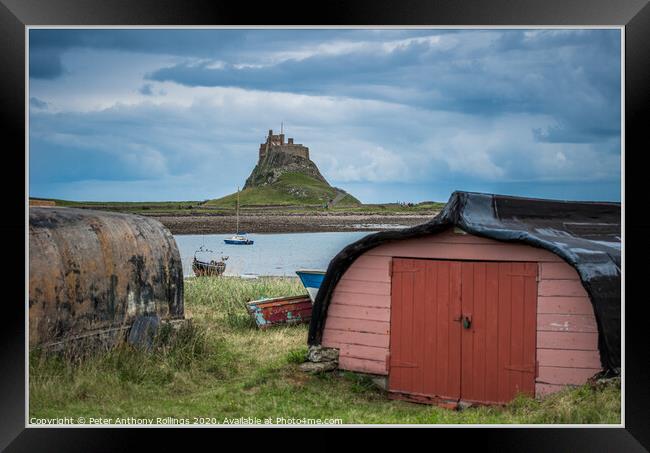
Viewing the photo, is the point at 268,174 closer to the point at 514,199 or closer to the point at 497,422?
the point at 514,199

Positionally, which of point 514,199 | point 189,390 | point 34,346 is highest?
point 514,199

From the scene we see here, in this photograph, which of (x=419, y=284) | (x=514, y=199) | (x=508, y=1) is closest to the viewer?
(x=508, y=1)

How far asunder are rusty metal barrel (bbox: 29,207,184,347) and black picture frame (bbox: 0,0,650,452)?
1.75 m

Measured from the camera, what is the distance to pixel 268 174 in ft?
69.3

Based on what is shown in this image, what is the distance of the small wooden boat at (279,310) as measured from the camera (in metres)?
14.5

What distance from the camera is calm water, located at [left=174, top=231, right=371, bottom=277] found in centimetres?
2216

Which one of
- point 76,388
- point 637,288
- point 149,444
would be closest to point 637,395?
point 637,288

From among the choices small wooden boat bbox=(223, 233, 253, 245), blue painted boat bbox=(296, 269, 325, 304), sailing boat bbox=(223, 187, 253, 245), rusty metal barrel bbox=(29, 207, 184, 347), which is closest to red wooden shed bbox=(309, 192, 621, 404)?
rusty metal barrel bbox=(29, 207, 184, 347)

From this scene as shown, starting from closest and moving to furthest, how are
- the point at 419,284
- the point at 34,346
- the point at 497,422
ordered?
the point at 497,422 → the point at 34,346 → the point at 419,284

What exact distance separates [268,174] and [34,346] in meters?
12.5

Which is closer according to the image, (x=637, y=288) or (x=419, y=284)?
(x=637, y=288)

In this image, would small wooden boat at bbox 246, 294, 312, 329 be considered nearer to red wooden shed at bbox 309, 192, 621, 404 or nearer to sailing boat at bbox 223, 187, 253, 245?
red wooden shed at bbox 309, 192, 621, 404

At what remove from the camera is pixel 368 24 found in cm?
730

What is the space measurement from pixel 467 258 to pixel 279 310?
5.93 meters
